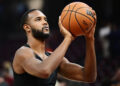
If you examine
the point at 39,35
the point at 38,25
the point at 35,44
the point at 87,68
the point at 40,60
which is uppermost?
the point at 38,25

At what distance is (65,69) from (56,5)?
Result: 8.43 m

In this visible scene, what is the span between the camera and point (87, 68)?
4.19m

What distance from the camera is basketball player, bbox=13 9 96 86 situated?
3650 mm

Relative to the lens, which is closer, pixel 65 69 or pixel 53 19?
pixel 65 69

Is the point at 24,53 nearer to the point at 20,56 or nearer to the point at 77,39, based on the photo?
the point at 20,56

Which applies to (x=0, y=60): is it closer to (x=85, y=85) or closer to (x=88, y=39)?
(x=85, y=85)

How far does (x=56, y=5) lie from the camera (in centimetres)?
1259

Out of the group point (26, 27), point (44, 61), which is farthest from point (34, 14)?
point (44, 61)

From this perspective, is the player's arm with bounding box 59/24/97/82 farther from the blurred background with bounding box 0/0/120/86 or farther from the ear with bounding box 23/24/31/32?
the blurred background with bounding box 0/0/120/86

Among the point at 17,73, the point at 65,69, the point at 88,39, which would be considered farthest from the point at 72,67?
the point at 17,73

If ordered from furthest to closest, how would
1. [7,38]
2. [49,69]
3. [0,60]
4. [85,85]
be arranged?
[7,38]
[0,60]
[85,85]
[49,69]

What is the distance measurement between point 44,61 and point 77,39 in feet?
23.9

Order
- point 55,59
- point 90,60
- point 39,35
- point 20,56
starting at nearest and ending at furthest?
point 55,59, point 20,56, point 39,35, point 90,60

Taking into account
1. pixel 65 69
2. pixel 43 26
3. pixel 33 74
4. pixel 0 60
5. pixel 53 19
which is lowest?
pixel 0 60
